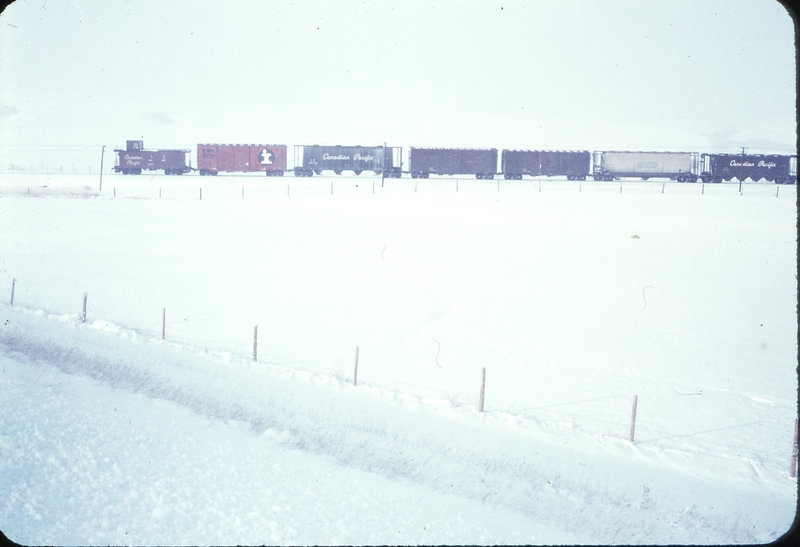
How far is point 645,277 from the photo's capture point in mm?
26406

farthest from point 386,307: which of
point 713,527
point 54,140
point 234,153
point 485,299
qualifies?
point 54,140

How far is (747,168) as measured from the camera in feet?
198

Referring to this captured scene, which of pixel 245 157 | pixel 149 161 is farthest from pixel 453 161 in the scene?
pixel 149 161

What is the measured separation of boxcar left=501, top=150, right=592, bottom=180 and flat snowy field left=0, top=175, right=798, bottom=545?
893 inches

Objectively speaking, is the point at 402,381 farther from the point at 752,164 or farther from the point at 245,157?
the point at 752,164

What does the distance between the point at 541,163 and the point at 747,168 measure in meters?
20.6

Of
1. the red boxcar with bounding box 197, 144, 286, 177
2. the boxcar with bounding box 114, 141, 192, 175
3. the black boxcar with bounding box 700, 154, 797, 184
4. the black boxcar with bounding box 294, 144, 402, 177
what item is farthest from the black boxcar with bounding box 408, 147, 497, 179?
the boxcar with bounding box 114, 141, 192, 175

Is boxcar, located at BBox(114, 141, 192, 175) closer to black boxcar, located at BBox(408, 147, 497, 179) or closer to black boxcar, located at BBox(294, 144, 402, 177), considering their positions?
black boxcar, located at BBox(294, 144, 402, 177)

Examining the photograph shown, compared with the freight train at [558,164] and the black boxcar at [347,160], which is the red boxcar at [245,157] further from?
the freight train at [558,164]

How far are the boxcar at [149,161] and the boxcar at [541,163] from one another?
33464 millimetres

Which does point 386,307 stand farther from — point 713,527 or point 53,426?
point 713,527

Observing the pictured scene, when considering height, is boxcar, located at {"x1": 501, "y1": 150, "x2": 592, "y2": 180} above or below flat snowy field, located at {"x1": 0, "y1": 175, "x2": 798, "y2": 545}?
above

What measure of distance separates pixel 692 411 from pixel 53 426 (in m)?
14.2

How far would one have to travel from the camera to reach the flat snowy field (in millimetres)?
9727
